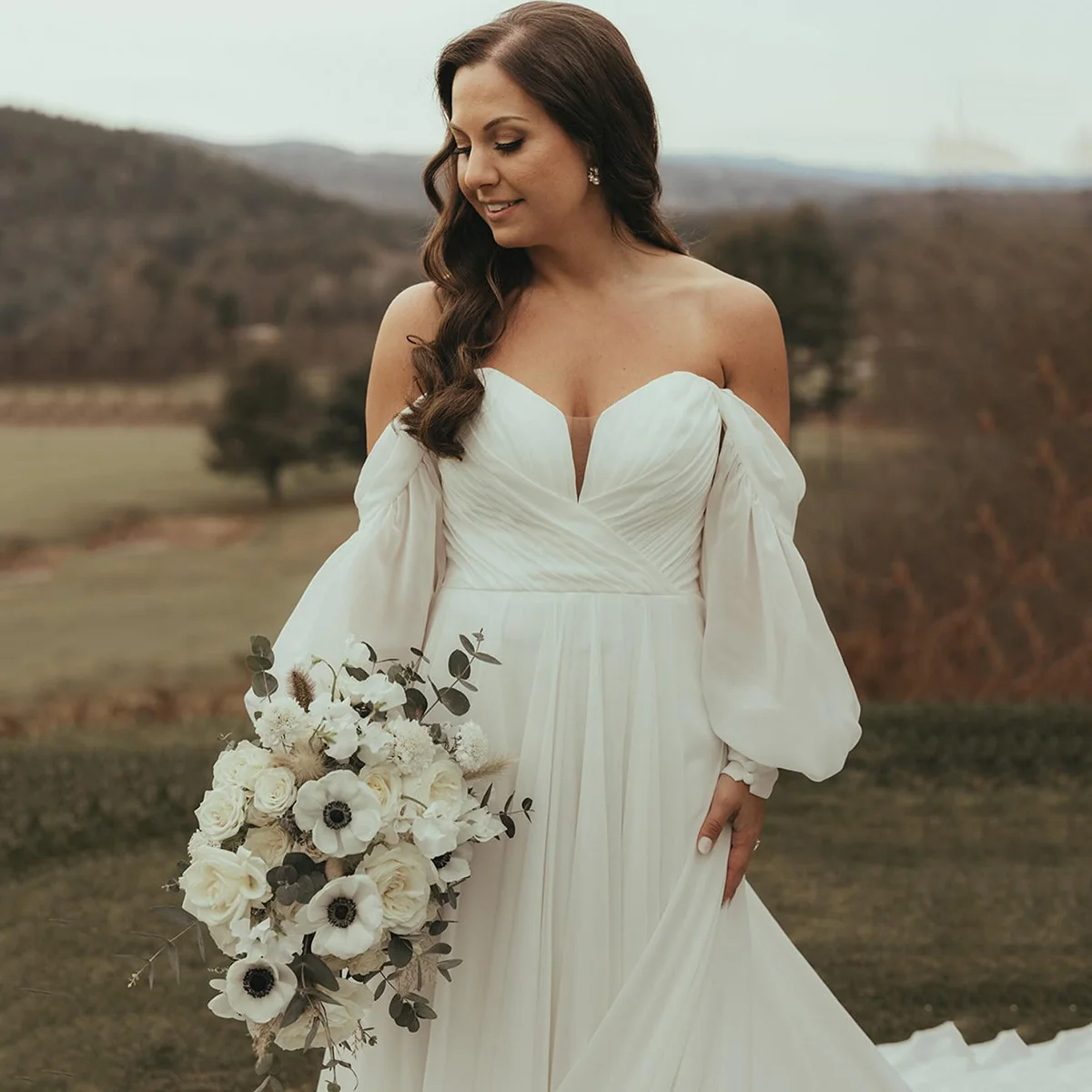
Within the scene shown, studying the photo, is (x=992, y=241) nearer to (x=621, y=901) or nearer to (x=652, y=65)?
(x=652, y=65)

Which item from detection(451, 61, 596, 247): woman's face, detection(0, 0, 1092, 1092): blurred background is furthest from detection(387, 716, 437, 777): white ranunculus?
detection(0, 0, 1092, 1092): blurred background

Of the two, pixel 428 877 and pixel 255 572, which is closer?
pixel 428 877

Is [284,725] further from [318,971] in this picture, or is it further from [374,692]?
[318,971]

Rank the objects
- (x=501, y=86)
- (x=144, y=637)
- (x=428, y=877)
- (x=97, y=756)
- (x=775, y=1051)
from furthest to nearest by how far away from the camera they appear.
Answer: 1. (x=144, y=637)
2. (x=97, y=756)
3. (x=775, y=1051)
4. (x=501, y=86)
5. (x=428, y=877)

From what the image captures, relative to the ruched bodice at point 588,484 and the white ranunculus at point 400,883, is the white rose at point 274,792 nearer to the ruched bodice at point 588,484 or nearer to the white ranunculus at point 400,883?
the white ranunculus at point 400,883

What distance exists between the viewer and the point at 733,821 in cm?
274

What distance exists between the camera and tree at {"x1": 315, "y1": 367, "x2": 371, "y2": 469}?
8195mm

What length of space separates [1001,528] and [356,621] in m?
5.92

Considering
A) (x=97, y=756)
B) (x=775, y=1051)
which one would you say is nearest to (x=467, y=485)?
(x=775, y=1051)

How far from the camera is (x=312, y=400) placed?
8.21 m

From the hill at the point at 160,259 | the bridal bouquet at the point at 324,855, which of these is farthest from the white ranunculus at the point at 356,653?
the hill at the point at 160,259

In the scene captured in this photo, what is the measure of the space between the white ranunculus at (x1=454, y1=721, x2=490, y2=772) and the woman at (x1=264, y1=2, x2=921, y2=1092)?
0.22 meters

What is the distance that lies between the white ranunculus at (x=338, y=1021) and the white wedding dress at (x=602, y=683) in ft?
1.04

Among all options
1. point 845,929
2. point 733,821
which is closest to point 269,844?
point 733,821
